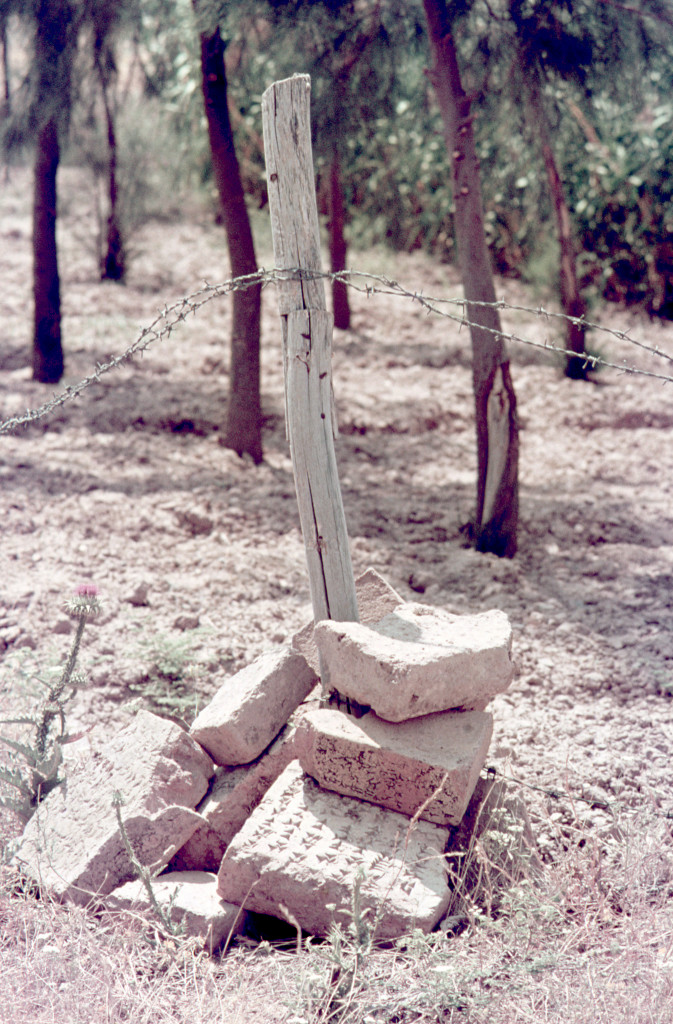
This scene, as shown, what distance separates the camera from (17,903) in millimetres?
2672

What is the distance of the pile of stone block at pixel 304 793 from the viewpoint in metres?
2.62

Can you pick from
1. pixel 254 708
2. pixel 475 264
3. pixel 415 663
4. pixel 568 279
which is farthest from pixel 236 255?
pixel 415 663

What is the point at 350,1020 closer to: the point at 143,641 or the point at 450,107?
the point at 143,641

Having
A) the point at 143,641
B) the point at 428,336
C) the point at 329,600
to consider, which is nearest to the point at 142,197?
the point at 428,336

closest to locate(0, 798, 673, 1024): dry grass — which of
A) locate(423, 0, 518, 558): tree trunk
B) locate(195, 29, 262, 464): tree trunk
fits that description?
locate(423, 0, 518, 558): tree trunk

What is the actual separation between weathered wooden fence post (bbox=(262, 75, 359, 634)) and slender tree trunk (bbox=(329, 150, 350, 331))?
5.99 meters

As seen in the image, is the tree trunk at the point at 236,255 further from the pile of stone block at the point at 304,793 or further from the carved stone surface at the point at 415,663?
the carved stone surface at the point at 415,663

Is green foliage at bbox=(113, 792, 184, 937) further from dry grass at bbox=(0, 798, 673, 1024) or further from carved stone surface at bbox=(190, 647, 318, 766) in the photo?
carved stone surface at bbox=(190, 647, 318, 766)

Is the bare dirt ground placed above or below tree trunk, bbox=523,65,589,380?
below

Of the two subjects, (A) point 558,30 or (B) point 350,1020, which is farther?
(A) point 558,30

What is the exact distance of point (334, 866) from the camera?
263cm

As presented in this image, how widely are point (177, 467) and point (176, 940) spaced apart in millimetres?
4484

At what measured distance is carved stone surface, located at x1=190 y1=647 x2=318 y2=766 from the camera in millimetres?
2998

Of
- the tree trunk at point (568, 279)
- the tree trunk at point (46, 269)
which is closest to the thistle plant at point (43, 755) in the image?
the tree trunk at point (46, 269)
